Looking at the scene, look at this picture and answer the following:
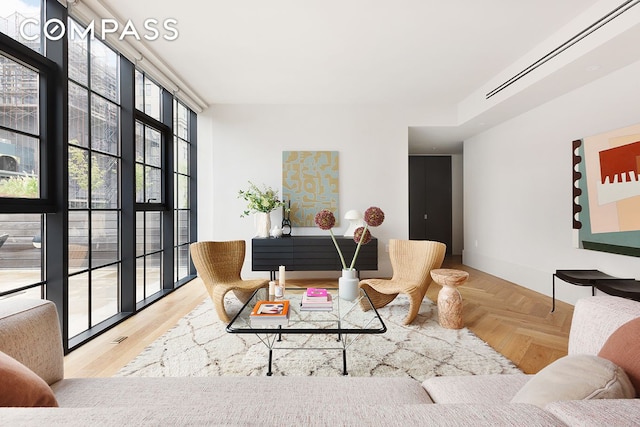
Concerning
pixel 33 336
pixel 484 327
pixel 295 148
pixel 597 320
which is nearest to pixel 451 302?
pixel 484 327

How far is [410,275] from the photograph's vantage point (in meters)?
3.28

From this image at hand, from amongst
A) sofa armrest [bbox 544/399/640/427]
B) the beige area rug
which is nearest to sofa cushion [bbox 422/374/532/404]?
sofa armrest [bbox 544/399/640/427]

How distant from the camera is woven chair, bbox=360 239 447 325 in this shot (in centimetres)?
285

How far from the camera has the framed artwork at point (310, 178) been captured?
184 inches

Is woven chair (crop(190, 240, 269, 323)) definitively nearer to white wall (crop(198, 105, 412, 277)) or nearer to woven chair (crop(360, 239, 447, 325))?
woven chair (crop(360, 239, 447, 325))

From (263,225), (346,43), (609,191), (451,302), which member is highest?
(346,43)

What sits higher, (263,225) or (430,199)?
(430,199)

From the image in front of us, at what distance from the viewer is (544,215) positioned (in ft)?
12.8

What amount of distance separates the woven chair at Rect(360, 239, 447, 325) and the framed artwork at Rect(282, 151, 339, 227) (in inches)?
60.4

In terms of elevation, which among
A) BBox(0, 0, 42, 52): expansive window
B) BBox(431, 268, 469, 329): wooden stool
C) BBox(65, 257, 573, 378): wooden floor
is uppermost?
BBox(0, 0, 42, 52): expansive window

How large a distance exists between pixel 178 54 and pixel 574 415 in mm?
3858

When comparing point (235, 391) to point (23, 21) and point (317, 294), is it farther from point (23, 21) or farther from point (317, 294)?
point (23, 21)

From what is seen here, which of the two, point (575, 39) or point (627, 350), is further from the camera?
point (575, 39)

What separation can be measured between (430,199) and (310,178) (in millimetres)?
3404
